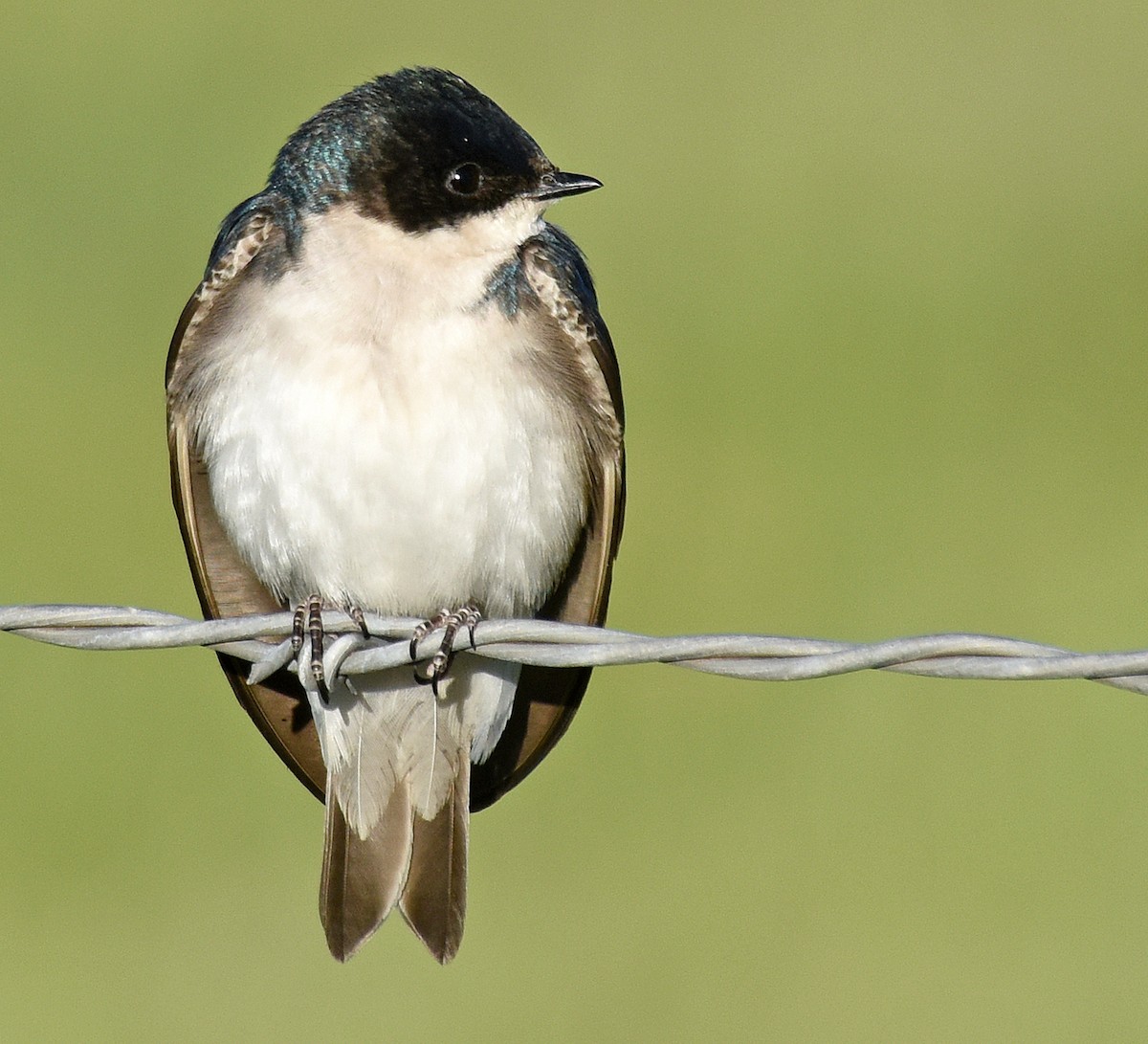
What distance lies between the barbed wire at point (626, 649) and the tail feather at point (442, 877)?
118cm

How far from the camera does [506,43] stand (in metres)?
11.6

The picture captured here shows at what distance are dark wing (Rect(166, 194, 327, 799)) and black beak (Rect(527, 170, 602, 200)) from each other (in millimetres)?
681

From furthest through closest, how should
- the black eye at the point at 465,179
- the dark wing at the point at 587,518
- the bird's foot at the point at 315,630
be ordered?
the dark wing at the point at 587,518
the black eye at the point at 465,179
the bird's foot at the point at 315,630

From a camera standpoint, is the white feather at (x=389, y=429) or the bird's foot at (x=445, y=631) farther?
the white feather at (x=389, y=429)

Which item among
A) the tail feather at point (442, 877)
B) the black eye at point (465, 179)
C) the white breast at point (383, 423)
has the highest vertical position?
the black eye at point (465, 179)

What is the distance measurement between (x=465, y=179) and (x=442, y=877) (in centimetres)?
185

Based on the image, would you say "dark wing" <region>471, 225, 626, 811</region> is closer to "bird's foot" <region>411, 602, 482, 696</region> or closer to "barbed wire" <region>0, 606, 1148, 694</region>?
"bird's foot" <region>411, 602, 482, 696</region>

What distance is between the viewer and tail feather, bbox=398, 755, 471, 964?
5051mm

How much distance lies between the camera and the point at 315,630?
14.8 feet

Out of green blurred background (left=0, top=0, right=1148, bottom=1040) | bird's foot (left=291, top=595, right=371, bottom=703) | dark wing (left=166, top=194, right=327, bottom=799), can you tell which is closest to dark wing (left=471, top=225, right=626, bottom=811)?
dark wing (left=166, top=194, right=327, bottom=799)

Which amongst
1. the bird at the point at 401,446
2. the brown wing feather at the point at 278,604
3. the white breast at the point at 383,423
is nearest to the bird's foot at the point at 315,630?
the bird at the point at 401,446

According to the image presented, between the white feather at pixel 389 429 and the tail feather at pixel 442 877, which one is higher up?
the white feather at pixel 389 429

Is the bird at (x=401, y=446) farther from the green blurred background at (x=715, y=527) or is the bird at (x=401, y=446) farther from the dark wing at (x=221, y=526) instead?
the green blurred background at (x=715, y=527)

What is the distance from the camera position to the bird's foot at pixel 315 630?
428 centimetres
